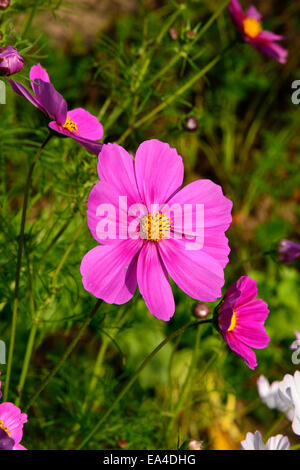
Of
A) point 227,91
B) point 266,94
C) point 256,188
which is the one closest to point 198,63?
point 227,91

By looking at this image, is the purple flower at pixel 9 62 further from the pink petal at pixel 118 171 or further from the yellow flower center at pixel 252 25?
the yellow flower center at pixel 252 25

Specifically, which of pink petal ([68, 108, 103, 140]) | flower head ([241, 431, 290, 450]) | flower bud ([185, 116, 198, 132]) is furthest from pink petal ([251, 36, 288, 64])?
flower head ([241, 431, 290, 450])

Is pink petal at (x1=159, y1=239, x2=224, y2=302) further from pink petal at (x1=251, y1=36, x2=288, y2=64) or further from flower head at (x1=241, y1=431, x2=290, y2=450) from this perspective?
pink petal at (x1=251, y1=36, x2=288, y2=64)

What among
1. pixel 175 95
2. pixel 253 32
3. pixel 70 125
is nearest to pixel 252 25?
pixel 253 32

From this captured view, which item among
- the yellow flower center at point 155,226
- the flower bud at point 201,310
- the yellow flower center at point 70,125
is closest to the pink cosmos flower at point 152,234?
the yellow flower center at point 155,226

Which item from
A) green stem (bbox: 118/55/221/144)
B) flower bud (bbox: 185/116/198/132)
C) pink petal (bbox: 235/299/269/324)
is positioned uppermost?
green stem (bbox: 118/55/221/144)
